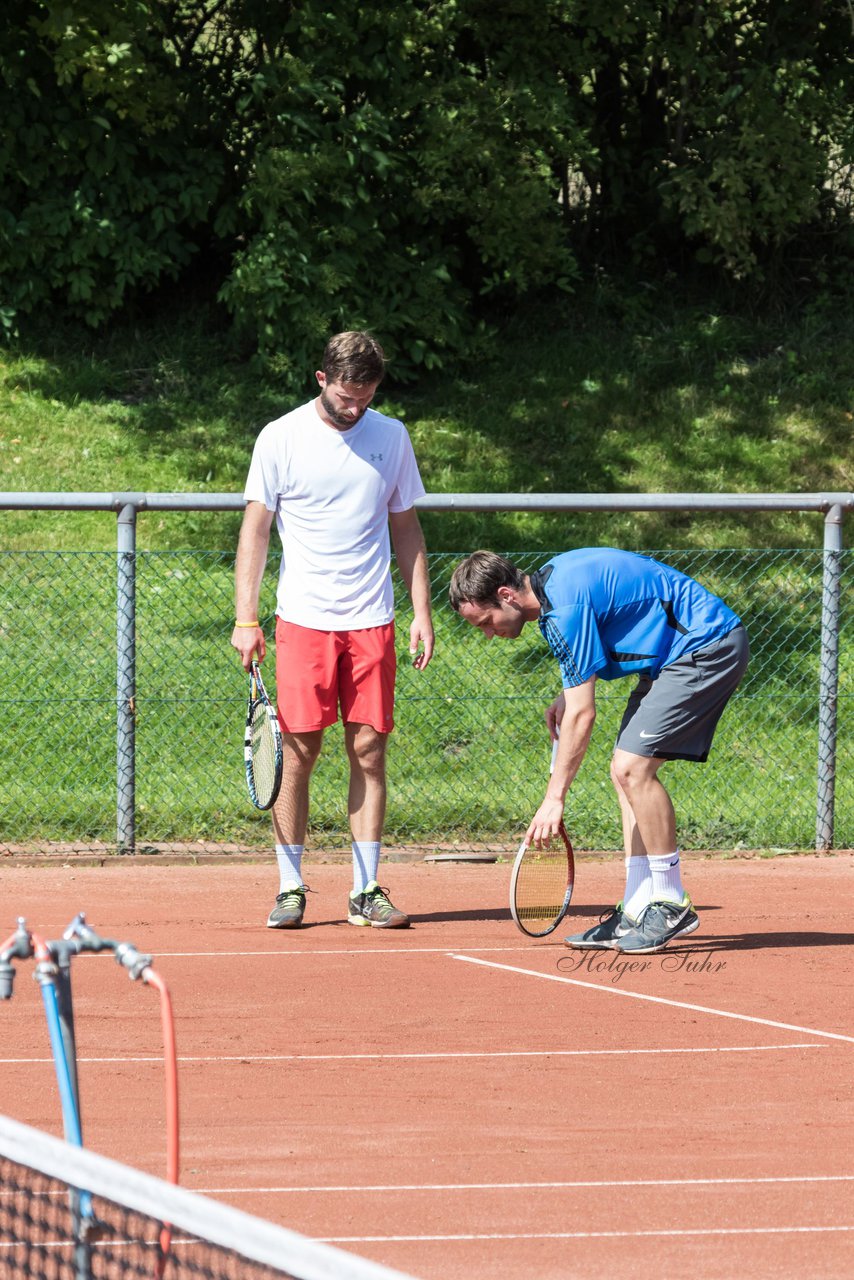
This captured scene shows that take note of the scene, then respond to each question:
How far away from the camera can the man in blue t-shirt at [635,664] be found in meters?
6.32

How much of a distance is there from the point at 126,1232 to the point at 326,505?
419 cm

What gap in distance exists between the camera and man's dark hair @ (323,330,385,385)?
6.74 meters

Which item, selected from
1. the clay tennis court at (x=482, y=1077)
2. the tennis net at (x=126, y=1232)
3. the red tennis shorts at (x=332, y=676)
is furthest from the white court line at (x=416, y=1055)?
the red tennis shorts at (x=332, y=676)

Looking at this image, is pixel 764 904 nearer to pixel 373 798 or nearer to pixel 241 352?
pixel 373 798

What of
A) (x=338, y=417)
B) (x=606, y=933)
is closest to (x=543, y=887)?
(x=606, y=933)

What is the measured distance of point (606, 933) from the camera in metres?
7.06

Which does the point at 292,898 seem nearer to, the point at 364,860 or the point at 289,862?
the point at 289,862

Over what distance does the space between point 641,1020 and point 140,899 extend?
3.00 meters

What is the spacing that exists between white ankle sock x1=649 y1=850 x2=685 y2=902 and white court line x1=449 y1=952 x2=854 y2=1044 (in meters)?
0.58

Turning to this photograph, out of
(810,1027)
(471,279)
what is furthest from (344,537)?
(471,279)

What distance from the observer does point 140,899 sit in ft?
26.5

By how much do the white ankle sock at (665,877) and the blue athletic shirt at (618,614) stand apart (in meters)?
0.74

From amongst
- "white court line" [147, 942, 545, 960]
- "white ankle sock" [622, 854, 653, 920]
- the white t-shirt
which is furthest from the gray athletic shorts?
the white t-shirt

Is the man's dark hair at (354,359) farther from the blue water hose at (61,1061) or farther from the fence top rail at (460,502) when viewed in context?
the blue water hose at (61,1061)
